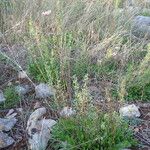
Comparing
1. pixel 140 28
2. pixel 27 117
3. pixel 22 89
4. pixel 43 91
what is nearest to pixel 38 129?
pixel 27 117

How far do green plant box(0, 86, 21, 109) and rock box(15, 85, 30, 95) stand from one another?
4 cm

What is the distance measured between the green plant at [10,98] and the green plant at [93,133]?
71 cm

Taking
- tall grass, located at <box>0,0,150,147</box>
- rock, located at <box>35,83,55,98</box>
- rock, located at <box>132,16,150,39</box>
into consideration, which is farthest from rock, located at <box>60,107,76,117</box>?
rock, located at <box>132,16,150,39</box>

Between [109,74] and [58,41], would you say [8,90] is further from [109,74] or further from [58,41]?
[109,74]

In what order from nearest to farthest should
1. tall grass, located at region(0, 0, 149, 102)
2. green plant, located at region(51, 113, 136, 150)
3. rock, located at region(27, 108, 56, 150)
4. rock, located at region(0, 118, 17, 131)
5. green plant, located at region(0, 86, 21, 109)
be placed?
1. green plant, located at region(51, 113, 136, 150)
2. rock, located at region(27, 108, 56, 150)
3. rock, located at region(0, 118, 17, 131)
4. green plant, located at region(0, 86, 21, 109)
5. tall grass, located at region(0, 0, 149, 102)

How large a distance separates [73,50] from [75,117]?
1.32 m

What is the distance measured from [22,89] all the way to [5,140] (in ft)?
2.29

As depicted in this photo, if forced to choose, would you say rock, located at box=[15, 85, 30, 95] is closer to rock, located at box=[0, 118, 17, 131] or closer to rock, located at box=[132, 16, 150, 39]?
rock, located at box=[0, 118, 17, 131]

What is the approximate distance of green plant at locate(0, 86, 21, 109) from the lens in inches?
128

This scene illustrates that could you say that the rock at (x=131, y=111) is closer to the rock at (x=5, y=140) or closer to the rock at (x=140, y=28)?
the rock at (x=5, y=140)

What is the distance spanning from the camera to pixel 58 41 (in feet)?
11.9

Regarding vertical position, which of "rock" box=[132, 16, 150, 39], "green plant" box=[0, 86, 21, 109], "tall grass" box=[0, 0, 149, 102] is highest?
"tall grass" box=[0, 0, 149, 102]

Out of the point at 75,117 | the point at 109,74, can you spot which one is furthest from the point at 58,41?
the point at 75,117

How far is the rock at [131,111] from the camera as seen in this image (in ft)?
9.87
